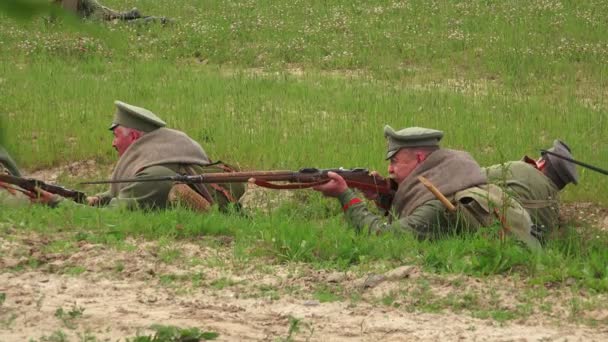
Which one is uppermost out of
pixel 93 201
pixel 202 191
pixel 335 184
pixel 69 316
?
pixel 69 316

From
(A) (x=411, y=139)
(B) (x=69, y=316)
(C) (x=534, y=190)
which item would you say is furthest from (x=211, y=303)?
(C) (x=534, y=190)

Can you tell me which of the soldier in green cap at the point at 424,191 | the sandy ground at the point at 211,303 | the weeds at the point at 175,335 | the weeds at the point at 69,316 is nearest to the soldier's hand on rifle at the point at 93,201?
the soldier in green cap at the point at 424,191

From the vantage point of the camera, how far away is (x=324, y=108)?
14820mm

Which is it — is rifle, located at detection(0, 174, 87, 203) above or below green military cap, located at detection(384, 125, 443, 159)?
below

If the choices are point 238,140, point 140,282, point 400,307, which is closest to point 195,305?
Answer: point 140,282

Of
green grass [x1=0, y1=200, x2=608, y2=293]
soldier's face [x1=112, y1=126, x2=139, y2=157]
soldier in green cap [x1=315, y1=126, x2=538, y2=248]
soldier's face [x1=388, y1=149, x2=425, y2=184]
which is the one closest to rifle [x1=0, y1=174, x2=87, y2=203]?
green grass [x1=0, y1=200, x2=608, y2=293]

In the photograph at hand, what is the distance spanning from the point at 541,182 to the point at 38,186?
3548mm

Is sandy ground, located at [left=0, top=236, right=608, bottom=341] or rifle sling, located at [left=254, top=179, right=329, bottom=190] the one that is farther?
rifle sling, located at [left=254, top=179, right=329, bottom=190]

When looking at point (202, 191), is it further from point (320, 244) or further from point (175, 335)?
point (175, 335)

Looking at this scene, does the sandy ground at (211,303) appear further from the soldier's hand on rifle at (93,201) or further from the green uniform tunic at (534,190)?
the green uniform tunic at (534,190)

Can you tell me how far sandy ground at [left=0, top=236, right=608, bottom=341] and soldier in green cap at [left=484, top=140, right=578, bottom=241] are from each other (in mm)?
2593

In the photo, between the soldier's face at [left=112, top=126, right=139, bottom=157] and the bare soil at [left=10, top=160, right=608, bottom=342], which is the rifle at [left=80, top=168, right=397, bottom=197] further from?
the bare soil at [left=10, top=160, right=608, bottom=342]

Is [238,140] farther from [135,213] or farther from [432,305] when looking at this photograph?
[432,305]

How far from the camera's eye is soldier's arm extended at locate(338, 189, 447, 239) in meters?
8.27
